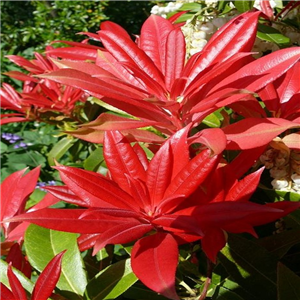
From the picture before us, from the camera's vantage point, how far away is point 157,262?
483 mm

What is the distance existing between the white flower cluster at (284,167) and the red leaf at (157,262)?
204 millimetres

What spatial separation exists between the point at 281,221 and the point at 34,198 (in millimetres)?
963

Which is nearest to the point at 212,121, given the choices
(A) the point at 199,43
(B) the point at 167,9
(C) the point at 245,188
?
(A) the point at 199,43

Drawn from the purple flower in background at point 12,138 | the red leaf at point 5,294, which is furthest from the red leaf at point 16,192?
the purple flower in background at point 12,138

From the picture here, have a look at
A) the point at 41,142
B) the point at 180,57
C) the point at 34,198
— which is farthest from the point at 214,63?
the point at 41,142

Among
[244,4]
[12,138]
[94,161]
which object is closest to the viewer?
[244,4]

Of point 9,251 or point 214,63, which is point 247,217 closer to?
point 214,63

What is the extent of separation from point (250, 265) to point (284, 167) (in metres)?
0.14

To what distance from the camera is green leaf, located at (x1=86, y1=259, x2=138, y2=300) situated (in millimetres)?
624

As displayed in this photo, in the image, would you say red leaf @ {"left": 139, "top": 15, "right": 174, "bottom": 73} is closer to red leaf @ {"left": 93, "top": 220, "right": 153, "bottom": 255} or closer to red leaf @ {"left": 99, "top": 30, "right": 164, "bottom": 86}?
red leaf @ {"left": 99, "top": 30, "right": 164, "bottom": 86}

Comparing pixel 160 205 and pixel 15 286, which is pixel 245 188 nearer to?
pixel 160 205

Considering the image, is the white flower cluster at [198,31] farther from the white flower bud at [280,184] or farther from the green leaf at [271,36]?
the white flower bud at [280,184]

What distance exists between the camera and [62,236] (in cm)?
72

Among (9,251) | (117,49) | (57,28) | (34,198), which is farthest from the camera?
(57,28)
